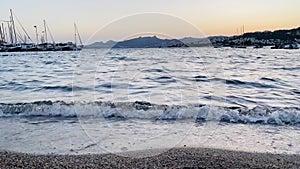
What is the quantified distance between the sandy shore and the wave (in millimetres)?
3683

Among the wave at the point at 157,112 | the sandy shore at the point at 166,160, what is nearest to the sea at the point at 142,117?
the wave at the point at 157,112

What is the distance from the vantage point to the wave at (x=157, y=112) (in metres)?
9.78

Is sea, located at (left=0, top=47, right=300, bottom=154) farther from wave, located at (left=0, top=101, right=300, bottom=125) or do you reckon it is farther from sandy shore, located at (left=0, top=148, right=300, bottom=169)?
sandy shore, located at (left=0, top=148, right=300, bottom=169)

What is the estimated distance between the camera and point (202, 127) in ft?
29.0

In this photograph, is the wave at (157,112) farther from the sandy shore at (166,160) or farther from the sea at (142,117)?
the sandy shore at (166,160)

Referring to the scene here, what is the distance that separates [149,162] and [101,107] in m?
5.89

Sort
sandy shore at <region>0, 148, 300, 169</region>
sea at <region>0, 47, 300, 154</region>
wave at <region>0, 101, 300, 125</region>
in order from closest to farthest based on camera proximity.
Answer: sandy shore at <region>0, 148, 300, 169</region> → sea at <region>0, 47, 300, 154</region> → wave at <region>0, 101, 300, 125</region>

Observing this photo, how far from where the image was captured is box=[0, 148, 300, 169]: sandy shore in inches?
208

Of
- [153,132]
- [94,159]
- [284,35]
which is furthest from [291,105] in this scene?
[284,35]

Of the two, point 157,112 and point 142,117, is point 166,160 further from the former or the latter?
point 157,112

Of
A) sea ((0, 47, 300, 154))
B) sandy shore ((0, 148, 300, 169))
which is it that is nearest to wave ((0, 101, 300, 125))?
sea ((0, 47, 300, 154))

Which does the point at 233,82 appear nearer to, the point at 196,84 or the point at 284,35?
the point at 196,84

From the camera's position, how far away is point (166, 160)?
5.57 metres

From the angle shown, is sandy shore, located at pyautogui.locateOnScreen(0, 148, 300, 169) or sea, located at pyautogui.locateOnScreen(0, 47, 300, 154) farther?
sea, located at pyautogui.locateOnScreen(0, 47, 300, 154)
